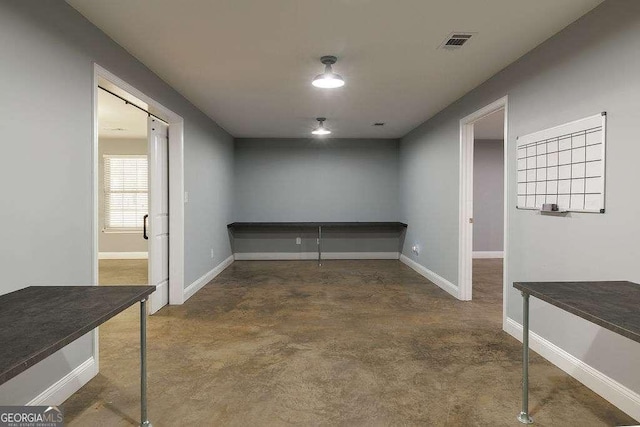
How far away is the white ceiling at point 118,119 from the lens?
4754 mm

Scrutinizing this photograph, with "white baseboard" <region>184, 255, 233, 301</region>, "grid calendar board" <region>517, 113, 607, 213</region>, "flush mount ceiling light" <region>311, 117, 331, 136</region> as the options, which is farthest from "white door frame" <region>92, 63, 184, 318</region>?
"grid calendar board" <region>517, 113, 607, 213</region>

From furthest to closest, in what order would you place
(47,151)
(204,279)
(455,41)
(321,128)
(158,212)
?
(321,128) < (204,279) < (158,212) < (455,41) < (47,151)

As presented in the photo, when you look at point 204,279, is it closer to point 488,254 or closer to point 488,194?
point 488,254

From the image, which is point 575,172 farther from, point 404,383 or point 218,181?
point 218,181

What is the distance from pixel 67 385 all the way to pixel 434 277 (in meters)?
4.27

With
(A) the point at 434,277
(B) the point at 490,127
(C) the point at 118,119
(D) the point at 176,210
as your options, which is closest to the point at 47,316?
(D) the point at 176,210

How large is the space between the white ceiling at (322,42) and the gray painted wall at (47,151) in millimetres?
262

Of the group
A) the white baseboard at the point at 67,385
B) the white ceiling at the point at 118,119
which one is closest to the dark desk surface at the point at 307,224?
the white ceiling at the point at 118,119

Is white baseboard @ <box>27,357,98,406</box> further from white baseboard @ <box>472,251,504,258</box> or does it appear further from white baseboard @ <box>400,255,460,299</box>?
white baseboard @ <box>472,251,504,258</box>

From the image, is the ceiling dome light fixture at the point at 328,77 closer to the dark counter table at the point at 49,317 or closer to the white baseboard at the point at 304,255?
the dark counter table at the point at 49,317

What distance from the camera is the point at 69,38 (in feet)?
7.20

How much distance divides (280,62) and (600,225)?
2.61 meters

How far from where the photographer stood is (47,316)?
1.42m

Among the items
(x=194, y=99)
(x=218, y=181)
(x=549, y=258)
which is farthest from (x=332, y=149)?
(x=549, y=258)
